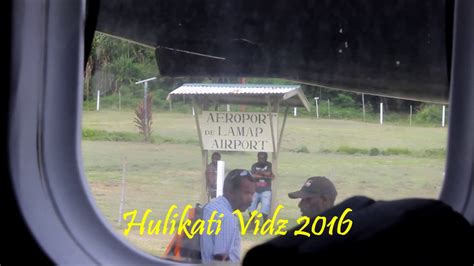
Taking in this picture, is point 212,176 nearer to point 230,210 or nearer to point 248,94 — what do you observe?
point 230,210

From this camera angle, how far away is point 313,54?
162cm

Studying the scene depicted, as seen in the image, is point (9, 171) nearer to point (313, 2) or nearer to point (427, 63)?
point (313, 2)

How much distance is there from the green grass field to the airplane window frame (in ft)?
0.42

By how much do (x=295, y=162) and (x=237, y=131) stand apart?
0.45 ft

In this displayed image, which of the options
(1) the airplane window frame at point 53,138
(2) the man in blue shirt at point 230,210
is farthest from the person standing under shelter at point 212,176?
(1) the airplane window frame at point 53,138

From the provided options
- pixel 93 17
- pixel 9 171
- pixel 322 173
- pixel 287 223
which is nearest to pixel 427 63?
pixel 322 173

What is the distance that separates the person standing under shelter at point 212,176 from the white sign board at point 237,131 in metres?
0.02

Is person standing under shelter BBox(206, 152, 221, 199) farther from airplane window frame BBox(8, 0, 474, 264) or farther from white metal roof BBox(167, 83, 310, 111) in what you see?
airplane window frame BBox(8, 0, 474, 264)

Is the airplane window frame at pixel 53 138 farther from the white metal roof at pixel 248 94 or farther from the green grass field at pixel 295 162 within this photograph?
the white metal roof at pixel 248 94

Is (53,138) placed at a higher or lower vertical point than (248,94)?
lower

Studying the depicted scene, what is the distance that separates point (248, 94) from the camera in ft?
5.05

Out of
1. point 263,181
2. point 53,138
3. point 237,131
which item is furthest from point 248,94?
point 53,138

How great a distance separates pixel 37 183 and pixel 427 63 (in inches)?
37.4

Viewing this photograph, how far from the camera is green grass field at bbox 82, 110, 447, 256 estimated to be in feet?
4.91
